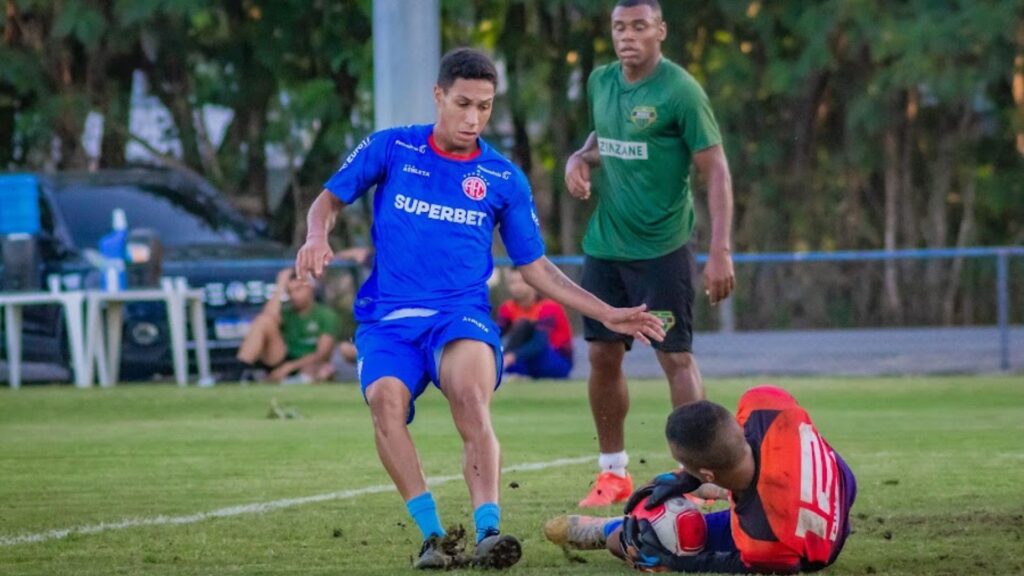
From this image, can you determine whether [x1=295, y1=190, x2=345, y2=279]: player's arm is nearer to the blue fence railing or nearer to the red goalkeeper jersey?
the red goalkeeper jersey

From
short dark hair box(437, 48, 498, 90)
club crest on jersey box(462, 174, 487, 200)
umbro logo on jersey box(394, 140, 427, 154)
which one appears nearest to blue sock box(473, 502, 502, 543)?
club crest on jersey box(462, 174, 487, 200)

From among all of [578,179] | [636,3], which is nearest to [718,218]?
[578,179]

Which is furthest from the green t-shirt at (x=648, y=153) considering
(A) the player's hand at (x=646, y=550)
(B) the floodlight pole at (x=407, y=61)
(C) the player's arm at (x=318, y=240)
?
(B) the floodlight pole at (x=407, y=61)

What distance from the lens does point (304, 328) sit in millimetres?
18984

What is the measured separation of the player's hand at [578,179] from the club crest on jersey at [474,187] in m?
1.74

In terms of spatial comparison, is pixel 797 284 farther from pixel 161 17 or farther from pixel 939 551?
pixel 939 551

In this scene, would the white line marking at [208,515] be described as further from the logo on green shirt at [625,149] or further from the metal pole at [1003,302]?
the metal pole at [1003,302]

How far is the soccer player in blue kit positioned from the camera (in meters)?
7.35

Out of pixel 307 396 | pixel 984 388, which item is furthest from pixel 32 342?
pixel 984 388

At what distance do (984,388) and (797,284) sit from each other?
→ 15.0 ft

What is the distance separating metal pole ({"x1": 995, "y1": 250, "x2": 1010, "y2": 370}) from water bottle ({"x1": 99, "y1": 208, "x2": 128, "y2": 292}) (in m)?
8.38

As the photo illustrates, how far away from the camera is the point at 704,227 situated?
25.8m

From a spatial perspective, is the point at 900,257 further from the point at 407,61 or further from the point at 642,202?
the point at 642,202

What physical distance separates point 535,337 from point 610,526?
35.9 feet
